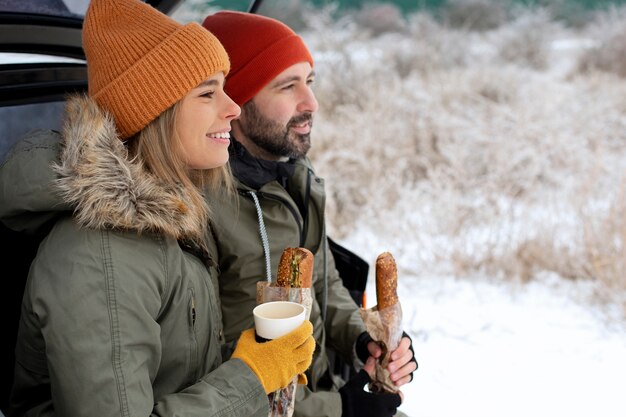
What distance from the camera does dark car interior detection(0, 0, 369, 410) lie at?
5.29 feet

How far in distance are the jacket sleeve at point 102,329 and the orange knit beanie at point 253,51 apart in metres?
1.10

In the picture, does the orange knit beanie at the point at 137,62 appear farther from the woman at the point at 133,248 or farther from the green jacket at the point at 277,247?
the green jacket at the point at 277,247

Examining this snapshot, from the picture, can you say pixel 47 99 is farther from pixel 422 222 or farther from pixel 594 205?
pixel 594 205

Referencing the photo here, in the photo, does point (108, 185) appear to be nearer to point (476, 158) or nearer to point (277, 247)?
point (277, 247)

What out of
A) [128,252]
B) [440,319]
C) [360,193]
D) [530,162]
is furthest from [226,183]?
[530,162]

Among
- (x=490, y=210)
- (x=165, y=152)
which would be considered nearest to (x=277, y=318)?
(x=165, y=152)

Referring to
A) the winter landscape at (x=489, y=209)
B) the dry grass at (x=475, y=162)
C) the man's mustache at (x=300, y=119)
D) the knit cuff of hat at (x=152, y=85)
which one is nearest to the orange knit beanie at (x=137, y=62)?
the knit cuff of hat at (x=152, y=85)

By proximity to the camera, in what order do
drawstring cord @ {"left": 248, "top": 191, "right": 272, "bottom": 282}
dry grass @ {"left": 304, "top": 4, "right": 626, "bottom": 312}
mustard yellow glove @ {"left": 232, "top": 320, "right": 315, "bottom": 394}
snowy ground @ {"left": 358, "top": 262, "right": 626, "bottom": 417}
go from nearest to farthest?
mustard yellow glove @ {"left": 232, "top": 320, "right": 315, "bottom": 394} < drawstring cord @ {"left": 248, "top": 191, "right": 272, "bottom": 282} < snowy ground @ {"left": 358, "top": 262, "right": 626, "bottom": 417} < dry grass @ {"left": 304, "top": 4, "right": 626, "bottom": 312}

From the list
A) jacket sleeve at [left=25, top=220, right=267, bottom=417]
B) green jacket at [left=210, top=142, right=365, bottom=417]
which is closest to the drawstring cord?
green jacket at [left=210, top=142, right=365, bottom=417]

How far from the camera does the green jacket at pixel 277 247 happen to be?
→ 1941 millimetres

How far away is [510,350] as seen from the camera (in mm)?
3533

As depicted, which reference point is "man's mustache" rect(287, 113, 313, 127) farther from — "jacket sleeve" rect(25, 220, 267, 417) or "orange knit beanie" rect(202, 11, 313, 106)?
"jacket sleeve" rect(25, 220, 267, 417)

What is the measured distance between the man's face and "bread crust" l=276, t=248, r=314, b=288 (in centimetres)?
72

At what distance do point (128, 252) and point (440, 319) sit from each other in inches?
119
